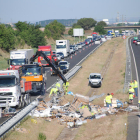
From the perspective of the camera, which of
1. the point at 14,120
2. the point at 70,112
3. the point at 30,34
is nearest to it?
the point at 14,120

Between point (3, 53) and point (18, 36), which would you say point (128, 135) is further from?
point (18, 36)

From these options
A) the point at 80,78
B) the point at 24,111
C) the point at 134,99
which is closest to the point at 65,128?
the point at 24,111

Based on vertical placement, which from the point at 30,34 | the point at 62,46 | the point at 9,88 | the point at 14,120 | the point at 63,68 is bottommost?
the point at 14,120

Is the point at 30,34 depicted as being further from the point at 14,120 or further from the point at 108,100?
the point at 14,120

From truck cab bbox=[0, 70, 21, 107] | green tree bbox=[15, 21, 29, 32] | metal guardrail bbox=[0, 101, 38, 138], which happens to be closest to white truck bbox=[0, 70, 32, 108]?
truck cab bbox=[0, 70, 21, 107]

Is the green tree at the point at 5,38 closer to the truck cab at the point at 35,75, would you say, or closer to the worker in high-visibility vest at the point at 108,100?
the truck cab at the point at 35,75

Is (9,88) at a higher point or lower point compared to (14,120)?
higher

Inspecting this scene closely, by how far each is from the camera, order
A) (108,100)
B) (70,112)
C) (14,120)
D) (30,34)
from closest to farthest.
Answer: (14,120) → (70,112) → (108,100) → (30,34)

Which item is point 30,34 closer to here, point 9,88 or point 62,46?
point 62,46

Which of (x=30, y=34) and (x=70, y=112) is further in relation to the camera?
(x=30, y=34)

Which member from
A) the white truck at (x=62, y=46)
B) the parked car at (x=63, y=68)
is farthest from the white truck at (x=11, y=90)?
the white truck at (x=62, y=46)

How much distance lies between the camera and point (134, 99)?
2330 centimetres

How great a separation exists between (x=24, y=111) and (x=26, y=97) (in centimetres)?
288

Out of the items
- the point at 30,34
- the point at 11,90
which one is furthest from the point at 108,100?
the point at 30,34
